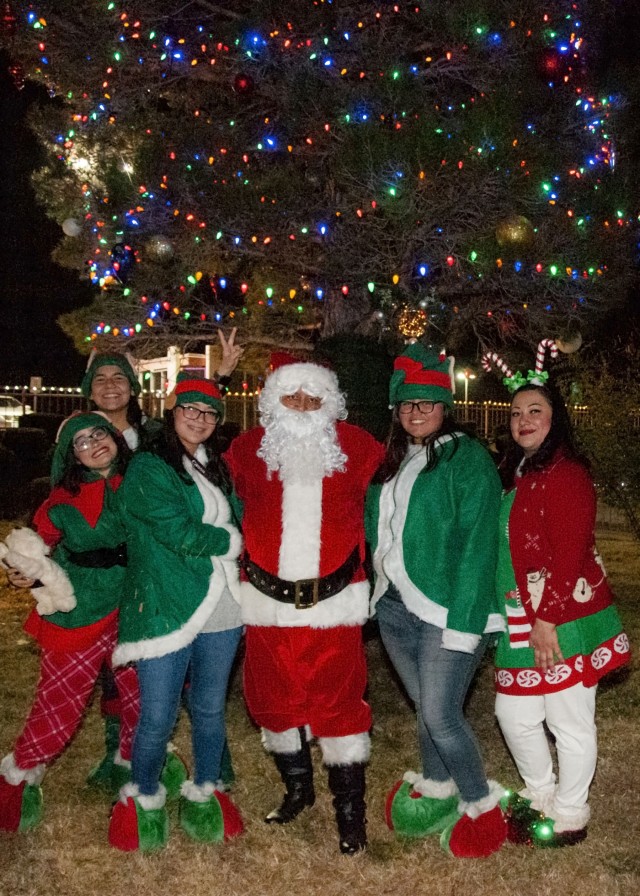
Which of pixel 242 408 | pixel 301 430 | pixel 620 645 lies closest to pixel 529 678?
pixel 620 645

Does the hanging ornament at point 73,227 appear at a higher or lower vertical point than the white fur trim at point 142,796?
higher

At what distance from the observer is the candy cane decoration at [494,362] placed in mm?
7701

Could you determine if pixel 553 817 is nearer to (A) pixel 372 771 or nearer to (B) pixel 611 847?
(B) pixel 611 847

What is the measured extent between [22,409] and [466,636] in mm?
15862

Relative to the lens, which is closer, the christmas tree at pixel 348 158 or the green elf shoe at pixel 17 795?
the green elf shoe at pixel 17 795

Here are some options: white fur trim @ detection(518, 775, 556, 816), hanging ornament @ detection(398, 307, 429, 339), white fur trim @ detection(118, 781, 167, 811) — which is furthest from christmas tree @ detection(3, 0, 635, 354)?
white fur trim @ detection(118, 781, 167, 811)

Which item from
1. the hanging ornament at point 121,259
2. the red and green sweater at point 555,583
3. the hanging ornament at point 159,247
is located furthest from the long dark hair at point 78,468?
the hanging ornament at point 121,259

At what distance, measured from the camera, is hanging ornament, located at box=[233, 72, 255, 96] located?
628cm

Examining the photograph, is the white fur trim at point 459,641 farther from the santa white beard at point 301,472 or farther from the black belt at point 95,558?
the black belt at point 95,558

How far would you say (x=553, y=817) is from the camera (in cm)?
360

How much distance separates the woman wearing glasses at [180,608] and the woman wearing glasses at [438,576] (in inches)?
26.7

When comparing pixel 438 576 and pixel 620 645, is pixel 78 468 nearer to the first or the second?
pixel 438 576

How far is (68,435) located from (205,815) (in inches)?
67.6

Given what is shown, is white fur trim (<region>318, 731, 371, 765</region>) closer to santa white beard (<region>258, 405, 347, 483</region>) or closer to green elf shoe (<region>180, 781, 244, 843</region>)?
green elf shoe (<region>180, 781, 244, 843</region>)
